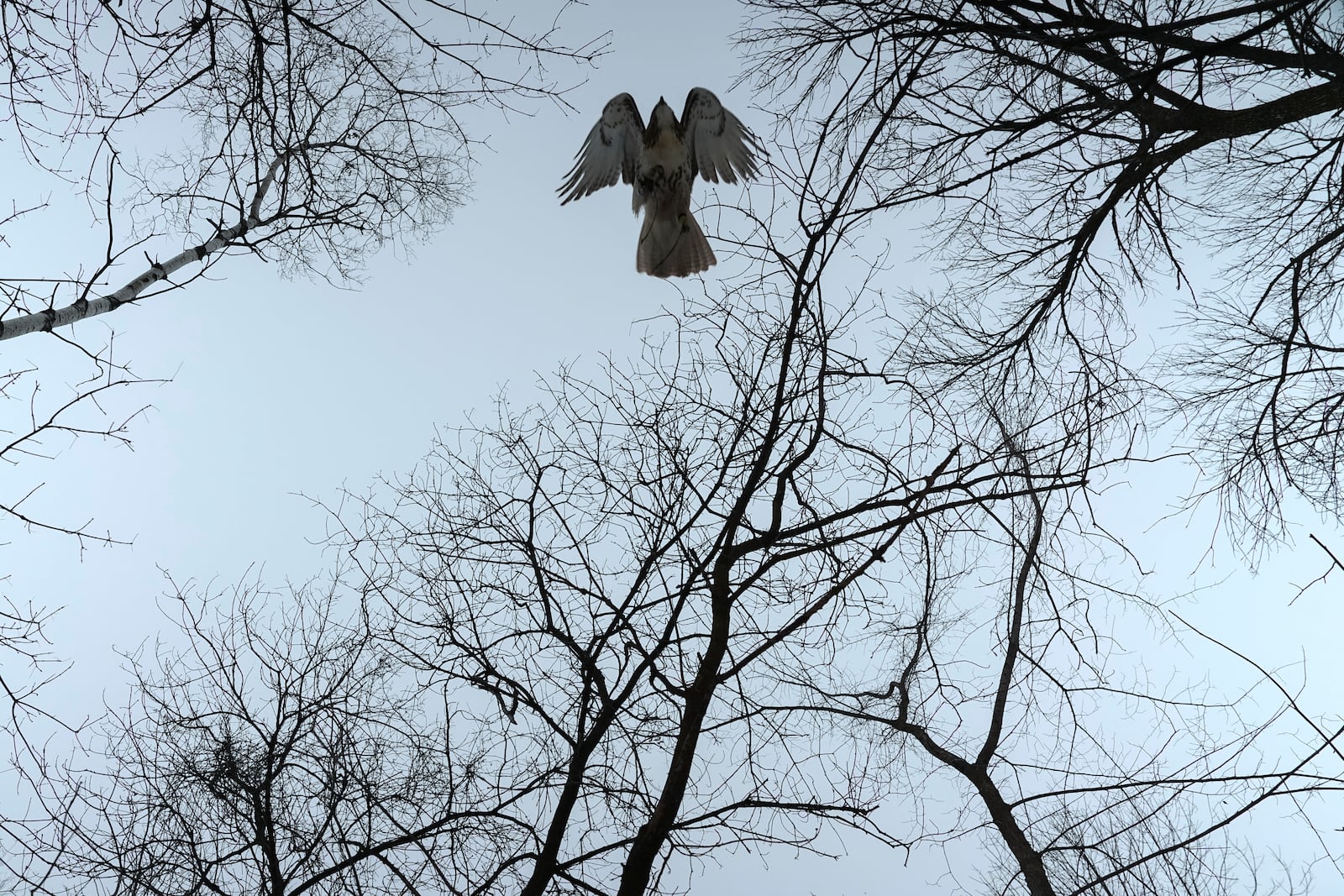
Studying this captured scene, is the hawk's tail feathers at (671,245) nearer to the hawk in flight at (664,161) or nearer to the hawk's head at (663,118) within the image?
the hawk in flight at (664,161)

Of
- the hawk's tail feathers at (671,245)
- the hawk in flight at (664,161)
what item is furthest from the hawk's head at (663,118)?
the hawk's tail feathers at (671,245)

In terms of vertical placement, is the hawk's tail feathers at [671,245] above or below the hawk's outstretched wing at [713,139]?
below

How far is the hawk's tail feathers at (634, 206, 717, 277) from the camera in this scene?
5844 mm

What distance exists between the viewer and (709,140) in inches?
237

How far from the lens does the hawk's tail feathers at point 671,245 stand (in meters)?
5.84

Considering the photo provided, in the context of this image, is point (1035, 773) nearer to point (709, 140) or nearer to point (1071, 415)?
point (1071, 415)

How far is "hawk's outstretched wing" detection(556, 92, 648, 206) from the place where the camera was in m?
5.99

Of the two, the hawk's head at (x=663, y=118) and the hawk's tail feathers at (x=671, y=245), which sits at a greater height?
the hawk's head at (x=663, y=118)

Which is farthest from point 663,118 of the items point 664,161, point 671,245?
point 671,245

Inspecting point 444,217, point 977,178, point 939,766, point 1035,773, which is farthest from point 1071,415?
point 444,217

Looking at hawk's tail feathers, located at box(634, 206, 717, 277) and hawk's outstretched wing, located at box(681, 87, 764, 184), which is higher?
hawk's outstretched wing, located at box(681, 87, 764, 184)

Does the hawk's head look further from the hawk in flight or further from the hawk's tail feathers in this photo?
the hawk's tail feathers

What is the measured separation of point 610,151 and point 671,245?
2.62 feet

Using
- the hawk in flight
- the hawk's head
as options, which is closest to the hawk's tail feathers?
the hawk in flight
